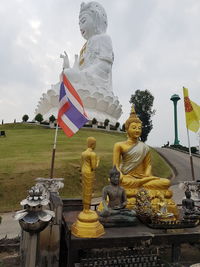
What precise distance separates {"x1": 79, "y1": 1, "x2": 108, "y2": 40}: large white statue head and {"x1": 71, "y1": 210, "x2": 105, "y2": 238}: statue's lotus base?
35.6 meters

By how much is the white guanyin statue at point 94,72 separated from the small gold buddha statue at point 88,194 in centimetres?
3076

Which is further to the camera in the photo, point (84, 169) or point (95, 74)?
point (95, 74)

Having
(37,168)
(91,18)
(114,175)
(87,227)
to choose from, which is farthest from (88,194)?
(91,18)

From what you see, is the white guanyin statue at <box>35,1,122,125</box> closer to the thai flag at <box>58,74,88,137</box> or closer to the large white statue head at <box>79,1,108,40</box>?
the large white statue head at <box>79,1,108,40</box>

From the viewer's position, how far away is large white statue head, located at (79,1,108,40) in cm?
3712

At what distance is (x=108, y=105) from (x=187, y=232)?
32244 mm

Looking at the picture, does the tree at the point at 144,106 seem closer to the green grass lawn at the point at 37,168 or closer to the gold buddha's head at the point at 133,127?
the green grass lawn at the point at 37,168

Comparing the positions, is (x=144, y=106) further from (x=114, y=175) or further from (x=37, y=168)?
(x=114, y=175)

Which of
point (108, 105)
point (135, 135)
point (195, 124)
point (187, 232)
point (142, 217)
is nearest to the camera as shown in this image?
point (187, 232)

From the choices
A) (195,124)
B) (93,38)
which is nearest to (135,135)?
(195,124)

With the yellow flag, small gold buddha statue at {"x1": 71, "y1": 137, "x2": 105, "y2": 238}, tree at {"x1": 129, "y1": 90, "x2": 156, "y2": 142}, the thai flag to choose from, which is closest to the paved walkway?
the thai flag

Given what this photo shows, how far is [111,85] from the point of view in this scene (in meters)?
39.1

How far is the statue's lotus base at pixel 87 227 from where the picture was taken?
4.95 metres

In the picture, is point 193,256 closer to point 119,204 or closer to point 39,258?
point 119,204
